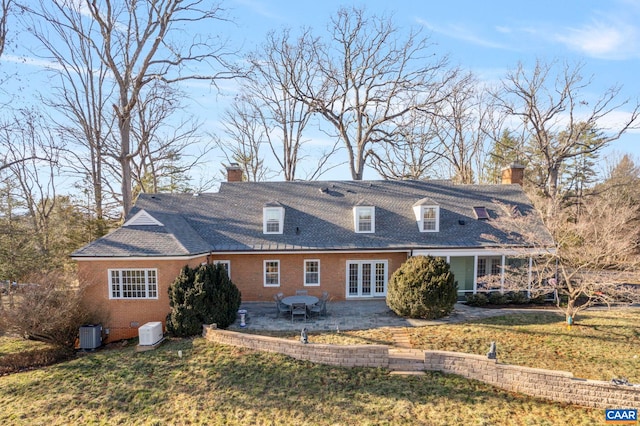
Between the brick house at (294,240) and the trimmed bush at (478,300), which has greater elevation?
the brick house at (294,240)

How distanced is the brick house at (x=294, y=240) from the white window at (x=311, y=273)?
52 millimetres

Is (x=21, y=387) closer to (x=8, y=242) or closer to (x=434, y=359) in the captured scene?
(x=8, y=242)

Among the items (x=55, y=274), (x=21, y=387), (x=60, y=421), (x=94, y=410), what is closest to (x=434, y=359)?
(x=94, y=410)

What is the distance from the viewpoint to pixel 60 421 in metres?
7.86

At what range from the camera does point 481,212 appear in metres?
18.4

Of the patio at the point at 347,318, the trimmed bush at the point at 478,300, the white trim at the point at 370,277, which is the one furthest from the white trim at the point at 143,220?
the trimmed bush at the point at 478,300

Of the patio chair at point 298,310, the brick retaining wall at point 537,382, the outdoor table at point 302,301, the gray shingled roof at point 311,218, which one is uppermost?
the gray shingled roof at point 311,218

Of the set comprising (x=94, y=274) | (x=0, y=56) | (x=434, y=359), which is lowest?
(x=434, y=359)

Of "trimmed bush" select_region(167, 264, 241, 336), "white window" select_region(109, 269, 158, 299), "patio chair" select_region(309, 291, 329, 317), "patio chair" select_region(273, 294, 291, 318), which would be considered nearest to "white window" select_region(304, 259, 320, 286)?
"patio chair" select_region(309, 291, 329, 317)

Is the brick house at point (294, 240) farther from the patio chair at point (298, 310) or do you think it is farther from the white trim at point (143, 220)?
the patio chair at point (298, 310)

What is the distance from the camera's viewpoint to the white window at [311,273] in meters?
16.7

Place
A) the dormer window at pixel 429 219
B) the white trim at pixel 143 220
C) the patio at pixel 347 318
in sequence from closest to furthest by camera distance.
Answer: the patio at pixel 347 318
the white trim at pixel 143 220
the dormer window at pixel 429 219

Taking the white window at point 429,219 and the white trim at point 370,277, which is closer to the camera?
the white trim at point 370,277

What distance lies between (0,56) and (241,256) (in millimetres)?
13837
